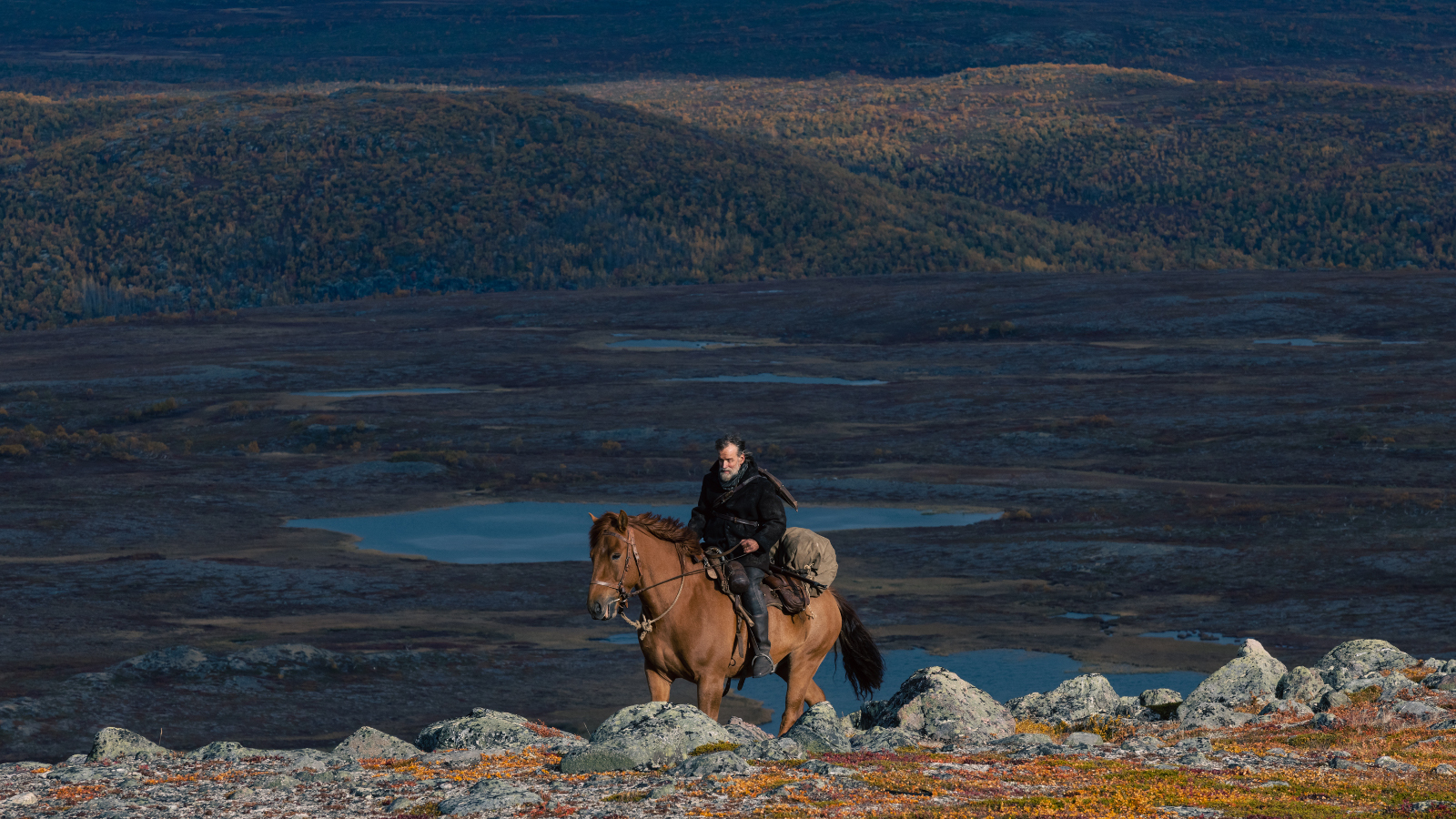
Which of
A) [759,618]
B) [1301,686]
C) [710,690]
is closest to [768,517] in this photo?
[759,618]

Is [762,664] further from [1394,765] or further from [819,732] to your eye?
[1394,765]

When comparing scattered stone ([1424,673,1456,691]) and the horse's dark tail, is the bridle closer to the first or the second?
the horse's dark tail

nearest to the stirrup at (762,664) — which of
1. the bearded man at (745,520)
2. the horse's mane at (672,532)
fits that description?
the bearded man at (745,520)

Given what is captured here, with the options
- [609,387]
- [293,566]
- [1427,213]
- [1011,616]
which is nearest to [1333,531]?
[1011,616]

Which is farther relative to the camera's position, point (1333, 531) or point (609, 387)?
point (609, 387)

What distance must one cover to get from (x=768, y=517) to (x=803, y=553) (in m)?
0.82

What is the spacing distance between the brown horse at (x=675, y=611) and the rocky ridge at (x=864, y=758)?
542 mm

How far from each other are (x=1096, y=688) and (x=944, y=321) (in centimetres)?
7434

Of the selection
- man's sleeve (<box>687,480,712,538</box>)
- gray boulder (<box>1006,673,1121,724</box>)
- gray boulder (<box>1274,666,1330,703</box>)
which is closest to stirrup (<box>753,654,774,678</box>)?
man's sleeve (<box>687,480,712,538</box>)

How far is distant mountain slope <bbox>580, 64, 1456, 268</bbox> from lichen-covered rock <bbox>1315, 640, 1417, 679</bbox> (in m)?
113

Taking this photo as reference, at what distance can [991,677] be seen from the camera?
3141 cm

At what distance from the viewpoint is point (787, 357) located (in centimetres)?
8212

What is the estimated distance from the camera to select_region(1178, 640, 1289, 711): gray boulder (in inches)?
766

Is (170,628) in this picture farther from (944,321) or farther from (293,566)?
(944,321)
